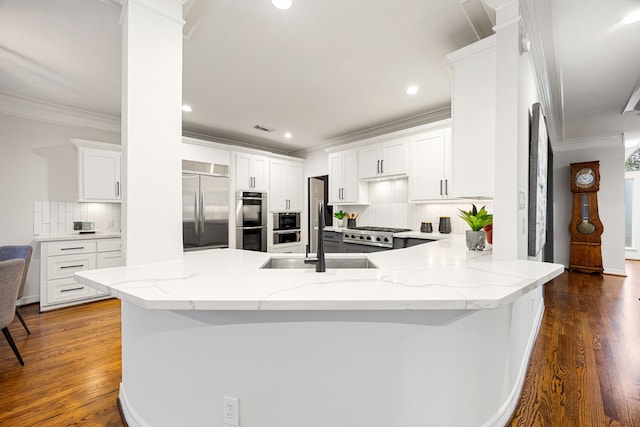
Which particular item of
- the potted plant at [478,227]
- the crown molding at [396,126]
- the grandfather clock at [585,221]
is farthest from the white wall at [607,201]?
the potted plant at [478,227]

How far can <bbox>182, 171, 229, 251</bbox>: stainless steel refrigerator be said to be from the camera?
416 cm

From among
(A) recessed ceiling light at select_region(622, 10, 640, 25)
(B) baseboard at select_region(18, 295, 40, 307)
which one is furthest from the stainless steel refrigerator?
(A) recessed ceiling light at select_region(622, 10, 640, 25)

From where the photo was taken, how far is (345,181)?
4.79 meters

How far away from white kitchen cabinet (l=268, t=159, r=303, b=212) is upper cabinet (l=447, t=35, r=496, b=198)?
12.2 ft

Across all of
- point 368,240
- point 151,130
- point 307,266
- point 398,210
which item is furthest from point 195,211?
point 398,210

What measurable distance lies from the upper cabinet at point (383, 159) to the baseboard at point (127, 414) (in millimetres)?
3692

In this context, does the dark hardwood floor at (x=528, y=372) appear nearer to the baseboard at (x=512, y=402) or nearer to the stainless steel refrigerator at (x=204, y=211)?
the baseboard at (x=512, y=402)

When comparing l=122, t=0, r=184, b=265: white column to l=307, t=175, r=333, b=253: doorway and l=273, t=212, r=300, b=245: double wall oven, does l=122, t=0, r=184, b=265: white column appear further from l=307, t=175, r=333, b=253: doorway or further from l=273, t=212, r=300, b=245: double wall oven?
l=307, t=175, r=333, b=253: doorway

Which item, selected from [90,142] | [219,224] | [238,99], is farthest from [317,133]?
[90,142]

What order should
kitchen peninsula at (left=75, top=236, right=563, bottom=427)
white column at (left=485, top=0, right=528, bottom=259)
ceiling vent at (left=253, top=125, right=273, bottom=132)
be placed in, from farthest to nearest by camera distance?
ceiling vent at (left=253, top=125, right=273, bottom=132) → white column at (left=485, top=0, right=528, bottom=259) → kitchen peninsula at (left=75, top=236, right=563, bottom=427)

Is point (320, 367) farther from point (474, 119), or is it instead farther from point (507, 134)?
point (474, 119)

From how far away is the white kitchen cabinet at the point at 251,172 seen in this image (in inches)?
190

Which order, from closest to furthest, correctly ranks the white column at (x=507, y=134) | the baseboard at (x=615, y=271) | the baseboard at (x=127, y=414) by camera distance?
the baseboard at (x=127, y=414) < the white column at (x=507, y=134) < the baseboard at (x=615, y=271)

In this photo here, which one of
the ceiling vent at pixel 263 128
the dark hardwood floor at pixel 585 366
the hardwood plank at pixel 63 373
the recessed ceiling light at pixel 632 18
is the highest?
the ceiling vent at pixel 263 128
